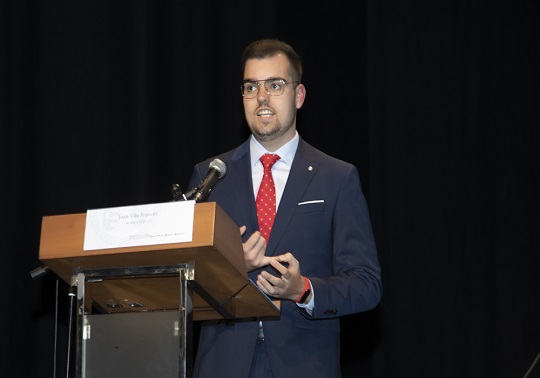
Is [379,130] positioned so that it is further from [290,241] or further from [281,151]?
[290,241]

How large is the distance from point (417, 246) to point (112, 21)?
2.02m

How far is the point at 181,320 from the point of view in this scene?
230 centimetres

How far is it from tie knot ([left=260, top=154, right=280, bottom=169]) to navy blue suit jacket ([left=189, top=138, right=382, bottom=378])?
6 centimetres

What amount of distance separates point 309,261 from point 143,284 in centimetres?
80

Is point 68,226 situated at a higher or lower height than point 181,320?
higher

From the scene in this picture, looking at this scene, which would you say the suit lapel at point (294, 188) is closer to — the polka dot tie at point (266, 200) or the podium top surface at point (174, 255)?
the polka dot tie at point (266, 200)

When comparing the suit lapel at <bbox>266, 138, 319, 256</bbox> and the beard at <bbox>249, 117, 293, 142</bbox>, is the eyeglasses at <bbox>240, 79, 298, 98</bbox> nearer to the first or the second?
the beard at <bbox>249, 117, 293, 142</bbox>

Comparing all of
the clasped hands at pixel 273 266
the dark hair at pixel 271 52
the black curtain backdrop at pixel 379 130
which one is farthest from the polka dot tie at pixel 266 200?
the black curtain backdrop at pixel 379 130

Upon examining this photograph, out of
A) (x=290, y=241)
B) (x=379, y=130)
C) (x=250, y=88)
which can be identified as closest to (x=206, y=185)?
(x=290, y=241)

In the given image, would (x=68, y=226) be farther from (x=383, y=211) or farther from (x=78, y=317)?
(x=383, y=211)

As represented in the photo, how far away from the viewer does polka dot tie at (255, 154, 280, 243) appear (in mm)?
3129

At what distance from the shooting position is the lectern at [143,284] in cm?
226

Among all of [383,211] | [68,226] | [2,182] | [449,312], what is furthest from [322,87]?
[68,226]

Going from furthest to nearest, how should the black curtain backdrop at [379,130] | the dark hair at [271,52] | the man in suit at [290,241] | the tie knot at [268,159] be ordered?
the black curtain backdrop at [379,130] < the dark hair at [271,52] < the tie knot at [268,159] < the man in suit at [290,241]
